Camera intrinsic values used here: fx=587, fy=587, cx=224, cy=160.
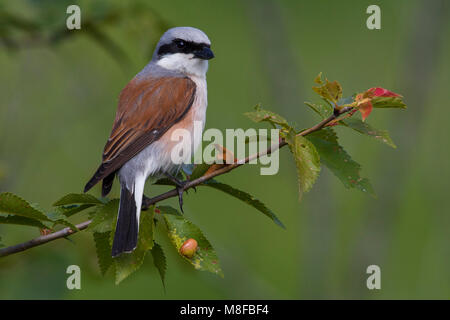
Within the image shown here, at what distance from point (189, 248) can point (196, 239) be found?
0.05m

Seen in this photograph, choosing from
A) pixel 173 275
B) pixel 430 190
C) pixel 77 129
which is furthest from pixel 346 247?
pixel 77 129

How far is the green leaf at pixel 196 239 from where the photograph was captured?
1.92 meters

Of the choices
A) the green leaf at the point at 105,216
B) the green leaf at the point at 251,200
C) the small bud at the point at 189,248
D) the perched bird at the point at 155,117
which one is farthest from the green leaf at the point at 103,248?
the green leaf at the point at 251,200

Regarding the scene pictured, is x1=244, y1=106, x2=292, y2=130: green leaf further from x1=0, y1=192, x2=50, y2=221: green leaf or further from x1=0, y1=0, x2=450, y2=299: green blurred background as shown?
x1=0, y1=0, x2=450, y2=299: green blurred background

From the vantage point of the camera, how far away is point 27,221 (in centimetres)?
185

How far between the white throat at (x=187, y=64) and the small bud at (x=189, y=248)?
63.9 inches

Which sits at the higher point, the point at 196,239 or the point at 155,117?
the point at 155,117

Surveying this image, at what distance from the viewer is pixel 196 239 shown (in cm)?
197

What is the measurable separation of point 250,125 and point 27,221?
3544 mm

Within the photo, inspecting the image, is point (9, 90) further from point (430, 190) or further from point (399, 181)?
point (430, 190)

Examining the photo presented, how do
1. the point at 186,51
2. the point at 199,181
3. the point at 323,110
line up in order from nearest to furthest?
the point at 323,110 < the point at 199,181 < the point at 186,51

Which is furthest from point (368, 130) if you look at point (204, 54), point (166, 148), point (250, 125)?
point (250, 125)

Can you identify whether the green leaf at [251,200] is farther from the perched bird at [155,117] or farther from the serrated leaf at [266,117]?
the perched bird at [155,117]

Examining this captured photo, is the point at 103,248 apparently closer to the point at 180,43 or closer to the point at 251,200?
the point at 251,200
